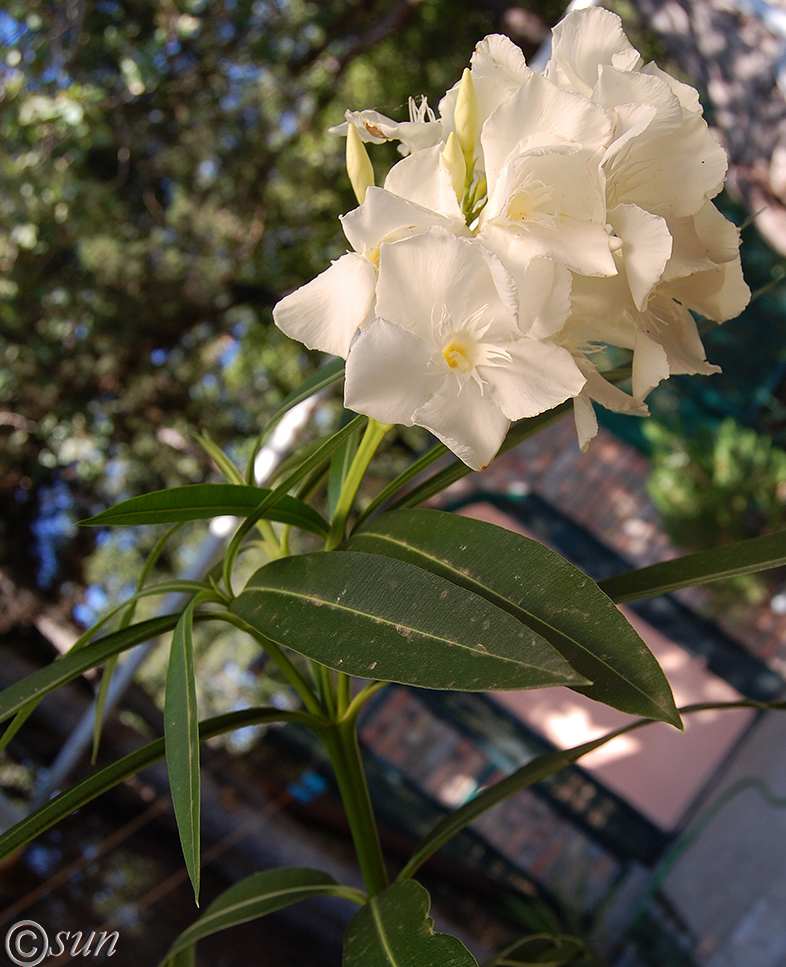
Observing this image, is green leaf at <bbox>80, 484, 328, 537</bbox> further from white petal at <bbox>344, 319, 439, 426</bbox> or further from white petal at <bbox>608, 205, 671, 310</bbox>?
white petal at <bbox>608, 205, 671, 310</bbox>

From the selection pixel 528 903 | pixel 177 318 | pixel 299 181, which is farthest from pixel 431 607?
pixel 299 181

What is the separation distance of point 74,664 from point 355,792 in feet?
0.80

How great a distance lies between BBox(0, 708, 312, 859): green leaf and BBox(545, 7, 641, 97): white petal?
0.49 meters

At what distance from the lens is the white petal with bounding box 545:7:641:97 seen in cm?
48

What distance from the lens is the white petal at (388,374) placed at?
0.42m

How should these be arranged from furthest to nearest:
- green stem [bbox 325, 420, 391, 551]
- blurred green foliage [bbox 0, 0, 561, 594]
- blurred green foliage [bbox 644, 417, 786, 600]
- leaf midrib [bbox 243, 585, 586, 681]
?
Answer: blurred green foliage [bbox 644, 417, 786, 600] → blurred green foliage [bbox 0, 0, 561, 594] → green stem [bbox 325, 420, 391, 551] → leaf midrib [bbox 243, 585, 586, 681]

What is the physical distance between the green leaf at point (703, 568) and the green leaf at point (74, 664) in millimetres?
321

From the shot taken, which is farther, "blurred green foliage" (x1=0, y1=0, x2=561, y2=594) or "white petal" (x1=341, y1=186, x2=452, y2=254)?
"blurred green foliage" (x1=0, y1=0, x2=561, y2=594)

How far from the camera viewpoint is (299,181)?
13.0ft

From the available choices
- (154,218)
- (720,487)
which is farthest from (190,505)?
(154,218)

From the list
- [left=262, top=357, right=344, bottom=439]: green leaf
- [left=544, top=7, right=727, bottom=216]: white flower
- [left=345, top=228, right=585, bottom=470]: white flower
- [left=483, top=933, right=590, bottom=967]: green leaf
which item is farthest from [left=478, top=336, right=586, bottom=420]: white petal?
[left=483, top=933, right=590, bottom=967]: green leaf

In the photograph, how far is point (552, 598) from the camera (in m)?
0.45

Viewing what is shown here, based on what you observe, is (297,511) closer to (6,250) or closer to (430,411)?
(430,411)

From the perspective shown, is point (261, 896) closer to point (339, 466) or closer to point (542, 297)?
point (339, 466)
